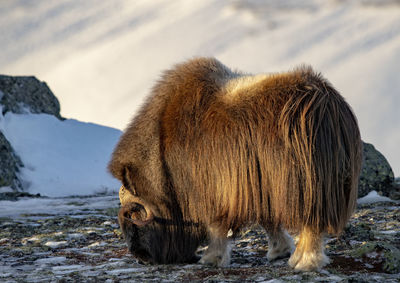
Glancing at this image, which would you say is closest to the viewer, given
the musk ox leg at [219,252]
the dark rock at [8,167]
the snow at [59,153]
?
the musk ox leg at [219,252]

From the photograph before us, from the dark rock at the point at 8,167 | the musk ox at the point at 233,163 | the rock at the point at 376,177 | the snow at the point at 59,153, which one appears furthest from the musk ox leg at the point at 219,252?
the snow at the point at 59,153

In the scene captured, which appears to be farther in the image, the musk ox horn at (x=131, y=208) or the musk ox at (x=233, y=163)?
the musk ox horn at (x=131, y=208)

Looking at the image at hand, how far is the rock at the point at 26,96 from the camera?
19719 millimetres

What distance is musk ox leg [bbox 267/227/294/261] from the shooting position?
4.15 meters

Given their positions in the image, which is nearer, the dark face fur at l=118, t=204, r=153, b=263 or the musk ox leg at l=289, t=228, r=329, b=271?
the musk ox leg at l=289, t=228, r=329, b=271

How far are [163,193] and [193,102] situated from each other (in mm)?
797

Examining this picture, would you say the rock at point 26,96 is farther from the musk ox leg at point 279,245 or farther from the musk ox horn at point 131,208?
the musk ox leg at point 279,245

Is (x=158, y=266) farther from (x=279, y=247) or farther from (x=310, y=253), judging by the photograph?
(x=310, y=253)

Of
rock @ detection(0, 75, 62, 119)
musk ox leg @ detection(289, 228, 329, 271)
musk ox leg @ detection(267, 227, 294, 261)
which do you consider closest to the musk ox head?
musk ox leg @ detection(267, 227, 294, 261)

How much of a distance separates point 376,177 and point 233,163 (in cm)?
671

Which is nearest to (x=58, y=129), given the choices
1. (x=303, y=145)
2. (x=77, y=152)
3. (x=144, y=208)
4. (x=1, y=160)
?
(x=77, y=152)

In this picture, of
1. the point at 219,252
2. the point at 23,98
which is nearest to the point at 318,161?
the point at 219,252

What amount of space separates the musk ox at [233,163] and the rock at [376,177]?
5.56 meters

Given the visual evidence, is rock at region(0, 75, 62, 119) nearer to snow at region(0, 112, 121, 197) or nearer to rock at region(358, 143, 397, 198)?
snow at region(0, 112, 121, 197)
